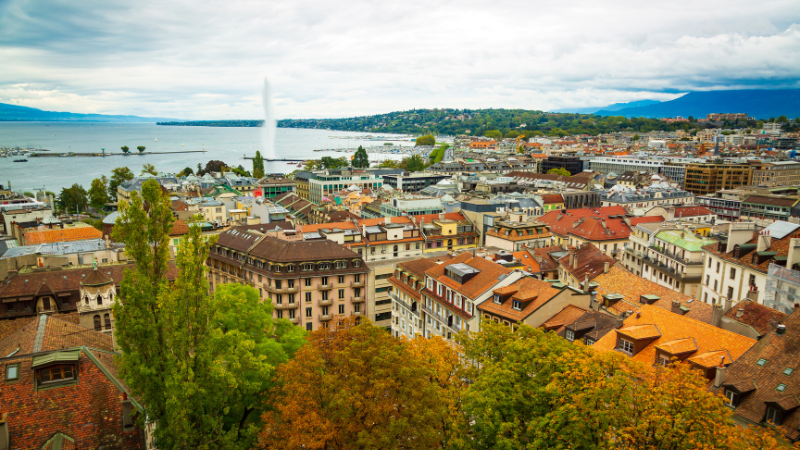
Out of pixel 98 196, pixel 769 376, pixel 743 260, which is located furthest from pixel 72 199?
pixel 769 376

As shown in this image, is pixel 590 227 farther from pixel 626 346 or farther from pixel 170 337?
pixel 170 337

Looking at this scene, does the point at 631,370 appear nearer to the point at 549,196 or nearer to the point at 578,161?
the point at 549,196

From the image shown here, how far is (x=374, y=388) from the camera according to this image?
76.2 feet

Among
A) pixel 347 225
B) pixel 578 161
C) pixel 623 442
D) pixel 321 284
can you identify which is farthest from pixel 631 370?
pixel 578 161

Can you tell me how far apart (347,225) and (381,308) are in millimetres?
16648

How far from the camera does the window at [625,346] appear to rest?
2866 centimetres

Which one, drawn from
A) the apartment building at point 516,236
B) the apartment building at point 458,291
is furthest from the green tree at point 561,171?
the apartment building at point 458,291

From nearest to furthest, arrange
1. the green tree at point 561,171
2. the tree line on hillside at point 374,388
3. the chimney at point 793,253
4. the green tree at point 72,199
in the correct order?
1. the tree line on hillside at point 374,388
2. the chimney at point 793,253
3. the green tree at point 72,199
4. the green tree at point 561,171

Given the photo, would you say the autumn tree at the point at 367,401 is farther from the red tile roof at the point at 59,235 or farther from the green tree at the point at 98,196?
the green tree at the point at 98,196

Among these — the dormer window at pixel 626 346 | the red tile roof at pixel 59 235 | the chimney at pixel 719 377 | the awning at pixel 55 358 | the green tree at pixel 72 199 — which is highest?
the awning at pixel 55 358

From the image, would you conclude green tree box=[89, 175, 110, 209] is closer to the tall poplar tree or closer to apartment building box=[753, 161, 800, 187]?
the tall poplar tree

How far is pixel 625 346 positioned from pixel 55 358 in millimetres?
29367

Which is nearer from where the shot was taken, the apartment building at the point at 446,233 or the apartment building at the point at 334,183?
the apartment building at the point at 446,233

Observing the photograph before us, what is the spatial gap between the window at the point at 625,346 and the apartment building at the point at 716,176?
143 meters
